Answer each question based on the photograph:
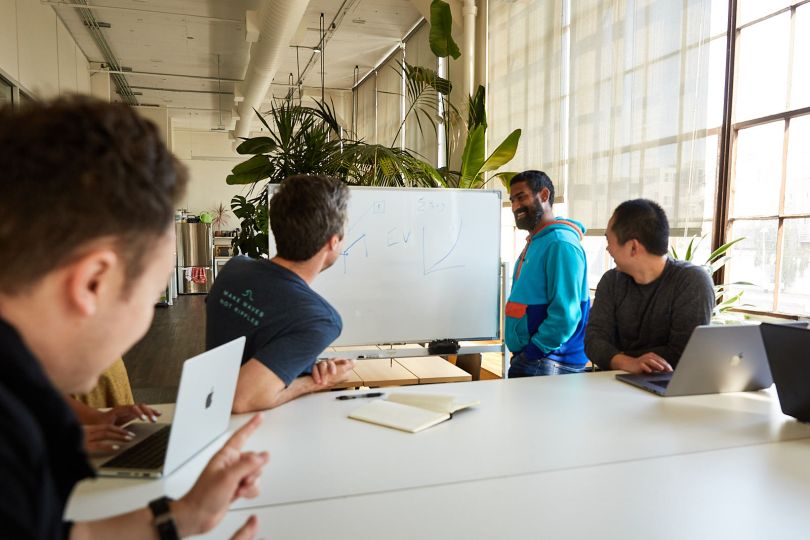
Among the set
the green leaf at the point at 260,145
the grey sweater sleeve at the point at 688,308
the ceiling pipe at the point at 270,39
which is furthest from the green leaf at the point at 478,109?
the grey sweater sleeve at the point at 688,308

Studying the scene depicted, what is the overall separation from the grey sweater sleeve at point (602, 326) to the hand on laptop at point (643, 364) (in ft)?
0.30

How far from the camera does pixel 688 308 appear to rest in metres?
2.26

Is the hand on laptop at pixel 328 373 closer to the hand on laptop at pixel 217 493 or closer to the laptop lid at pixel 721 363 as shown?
the hand on laptop at pixel 217 493

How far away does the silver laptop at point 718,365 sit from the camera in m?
1.83

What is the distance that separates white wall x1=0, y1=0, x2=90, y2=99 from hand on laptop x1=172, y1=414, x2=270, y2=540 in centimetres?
475

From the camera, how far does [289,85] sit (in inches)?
449

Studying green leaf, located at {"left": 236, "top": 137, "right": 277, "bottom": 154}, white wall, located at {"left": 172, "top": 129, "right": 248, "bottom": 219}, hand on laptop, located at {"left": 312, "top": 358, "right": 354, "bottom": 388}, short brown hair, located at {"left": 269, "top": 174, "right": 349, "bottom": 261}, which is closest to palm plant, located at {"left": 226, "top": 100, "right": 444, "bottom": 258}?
green leaf, located at {"left": 236, "top": 137, "right": 277, "bottom": 154}

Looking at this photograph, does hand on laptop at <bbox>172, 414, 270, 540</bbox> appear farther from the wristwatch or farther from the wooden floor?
the wooden floor

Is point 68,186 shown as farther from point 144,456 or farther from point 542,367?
point 542,367

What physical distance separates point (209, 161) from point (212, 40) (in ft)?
25.0

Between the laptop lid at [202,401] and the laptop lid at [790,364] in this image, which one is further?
the laptop lid at [790,364]

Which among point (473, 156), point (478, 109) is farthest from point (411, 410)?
point (478, 109)

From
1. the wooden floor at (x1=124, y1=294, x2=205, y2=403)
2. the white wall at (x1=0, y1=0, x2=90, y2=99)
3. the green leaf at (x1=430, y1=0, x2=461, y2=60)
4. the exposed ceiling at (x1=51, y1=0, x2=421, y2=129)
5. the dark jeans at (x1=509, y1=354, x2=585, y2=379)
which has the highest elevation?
the exposed ceiling at (x1=51, y1=0, x2=421, y2=129)

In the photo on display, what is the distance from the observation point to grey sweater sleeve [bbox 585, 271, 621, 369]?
2.39m
